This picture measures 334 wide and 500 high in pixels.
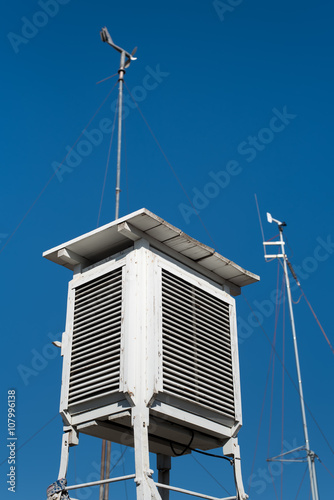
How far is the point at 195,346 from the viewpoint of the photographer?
489 inches

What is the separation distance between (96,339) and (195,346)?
184 cm

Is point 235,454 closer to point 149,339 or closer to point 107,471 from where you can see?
point 149,339

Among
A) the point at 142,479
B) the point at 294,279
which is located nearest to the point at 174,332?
the point at 142,479

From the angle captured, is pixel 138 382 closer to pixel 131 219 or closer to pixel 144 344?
pixel 144 344

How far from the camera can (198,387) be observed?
1195 cm

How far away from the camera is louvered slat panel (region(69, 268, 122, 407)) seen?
1148cm

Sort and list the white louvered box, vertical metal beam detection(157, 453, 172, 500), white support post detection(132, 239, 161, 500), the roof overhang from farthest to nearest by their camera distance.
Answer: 1. vertical metal beam detection(157, 453, 172, 500)
2. the roof overhang
3. the white louvered box
4. white support post detection(132, 239, 161, 500)

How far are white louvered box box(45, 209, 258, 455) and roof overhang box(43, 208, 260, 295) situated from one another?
0.07 ft

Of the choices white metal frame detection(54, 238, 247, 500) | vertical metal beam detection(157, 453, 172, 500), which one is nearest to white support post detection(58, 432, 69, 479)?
white metal frame detection(54, 238, 247, 500)

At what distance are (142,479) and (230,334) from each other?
394 cm

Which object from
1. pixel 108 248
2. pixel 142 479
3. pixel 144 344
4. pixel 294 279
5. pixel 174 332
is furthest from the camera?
pixel 294 279

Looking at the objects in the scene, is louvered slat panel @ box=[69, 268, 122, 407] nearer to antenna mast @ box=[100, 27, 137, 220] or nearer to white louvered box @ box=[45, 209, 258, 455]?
white louvered box @ box=[45, 209, 258, 455]

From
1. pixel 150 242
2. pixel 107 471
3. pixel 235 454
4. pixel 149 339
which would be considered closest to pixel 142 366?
pixel 149 339

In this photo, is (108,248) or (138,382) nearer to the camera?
(138,382)
